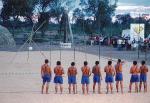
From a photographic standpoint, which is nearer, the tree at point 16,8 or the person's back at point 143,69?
the person's back at point 143,69

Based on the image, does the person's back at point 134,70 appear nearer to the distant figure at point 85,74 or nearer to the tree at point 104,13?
the distant figure at point 85,74

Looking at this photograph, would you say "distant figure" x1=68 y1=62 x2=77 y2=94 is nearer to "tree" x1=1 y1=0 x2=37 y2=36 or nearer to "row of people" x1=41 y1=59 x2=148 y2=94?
"row of people" x1=41 y1=59 x2=148 y2=94

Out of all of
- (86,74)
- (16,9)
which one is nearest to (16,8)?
(16,9)

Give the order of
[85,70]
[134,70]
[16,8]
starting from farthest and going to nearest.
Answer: [16,8] < [134,70] < [85,70]

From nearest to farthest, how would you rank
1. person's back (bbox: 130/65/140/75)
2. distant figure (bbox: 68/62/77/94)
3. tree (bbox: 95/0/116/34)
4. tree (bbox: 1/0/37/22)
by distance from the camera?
distant figure (bbox: 68/62/77/94)
person's back (bbox: 130/65/140/75)
tree (bbox: 1/0/37/22)
tree (bbox: 95/0/116/34)

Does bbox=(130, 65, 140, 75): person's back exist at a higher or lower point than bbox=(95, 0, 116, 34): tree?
lower

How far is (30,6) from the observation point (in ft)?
260

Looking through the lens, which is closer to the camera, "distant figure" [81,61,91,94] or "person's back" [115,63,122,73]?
"distant figure" [81,61,91,94]

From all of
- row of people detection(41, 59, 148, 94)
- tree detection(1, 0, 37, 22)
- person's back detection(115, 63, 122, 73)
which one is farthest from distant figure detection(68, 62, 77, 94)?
tree detection(1, 0, 37, 22)

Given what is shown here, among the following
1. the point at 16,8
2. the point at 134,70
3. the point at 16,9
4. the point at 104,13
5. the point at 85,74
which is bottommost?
the point at 85,74

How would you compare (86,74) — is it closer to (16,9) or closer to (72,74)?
(72,74)

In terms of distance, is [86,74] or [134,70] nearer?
[86,74]

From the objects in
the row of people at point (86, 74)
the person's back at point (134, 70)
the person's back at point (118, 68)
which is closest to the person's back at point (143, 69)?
the row of people at point (86, 74)

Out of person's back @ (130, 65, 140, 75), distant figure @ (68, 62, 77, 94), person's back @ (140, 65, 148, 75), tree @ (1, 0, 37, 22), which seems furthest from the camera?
tree @ (1, 0, 37, 22)
